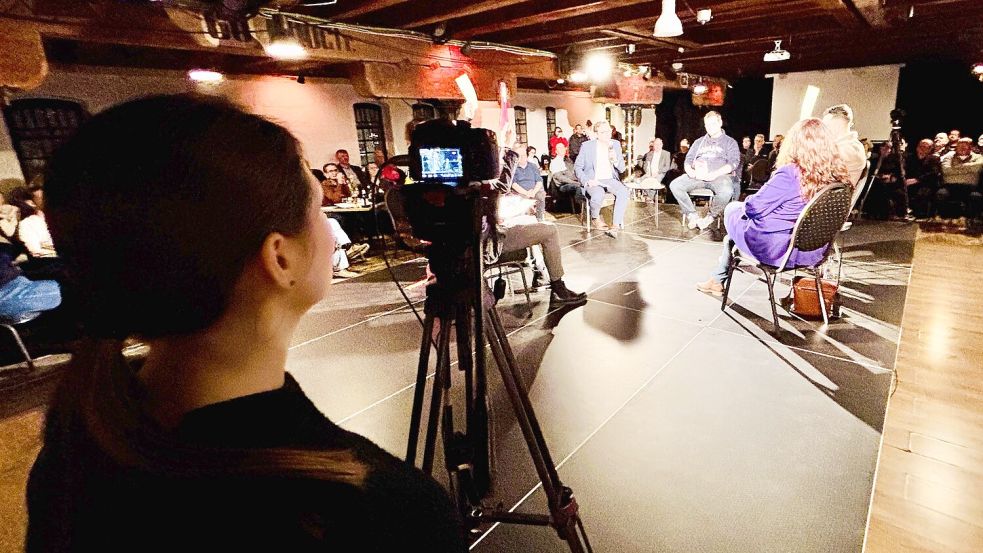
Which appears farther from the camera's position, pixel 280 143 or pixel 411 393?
pixel 411 393

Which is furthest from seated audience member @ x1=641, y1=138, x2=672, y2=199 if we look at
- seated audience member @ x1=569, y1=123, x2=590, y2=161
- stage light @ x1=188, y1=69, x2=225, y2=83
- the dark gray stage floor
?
stage light @ x1=188, y1=69, x2=225, y2=83

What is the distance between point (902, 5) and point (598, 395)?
5.40 m

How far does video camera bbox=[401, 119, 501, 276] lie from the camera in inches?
54.6

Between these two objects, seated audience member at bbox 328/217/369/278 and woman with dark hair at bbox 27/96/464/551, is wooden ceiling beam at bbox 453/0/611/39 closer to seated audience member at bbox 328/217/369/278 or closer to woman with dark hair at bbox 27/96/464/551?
seated audience member at bbox 328/217/369/278

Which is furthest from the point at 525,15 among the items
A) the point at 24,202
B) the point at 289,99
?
the point at 289,99

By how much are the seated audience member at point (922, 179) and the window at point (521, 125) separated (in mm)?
8855

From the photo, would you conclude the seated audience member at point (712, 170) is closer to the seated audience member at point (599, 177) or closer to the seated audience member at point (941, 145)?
the seated audience member at point (599, 177)

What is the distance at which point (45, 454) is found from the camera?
1.68ft

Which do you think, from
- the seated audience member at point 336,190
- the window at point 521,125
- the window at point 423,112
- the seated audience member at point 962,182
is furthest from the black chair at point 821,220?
the window at point 521,125

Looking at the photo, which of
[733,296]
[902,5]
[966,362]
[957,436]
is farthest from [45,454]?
[902,5]

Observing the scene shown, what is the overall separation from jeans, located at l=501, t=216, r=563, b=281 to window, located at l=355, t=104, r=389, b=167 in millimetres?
7450

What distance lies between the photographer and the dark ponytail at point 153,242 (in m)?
0.44

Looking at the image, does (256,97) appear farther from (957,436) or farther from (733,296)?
(957,436)

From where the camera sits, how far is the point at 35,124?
709cm
